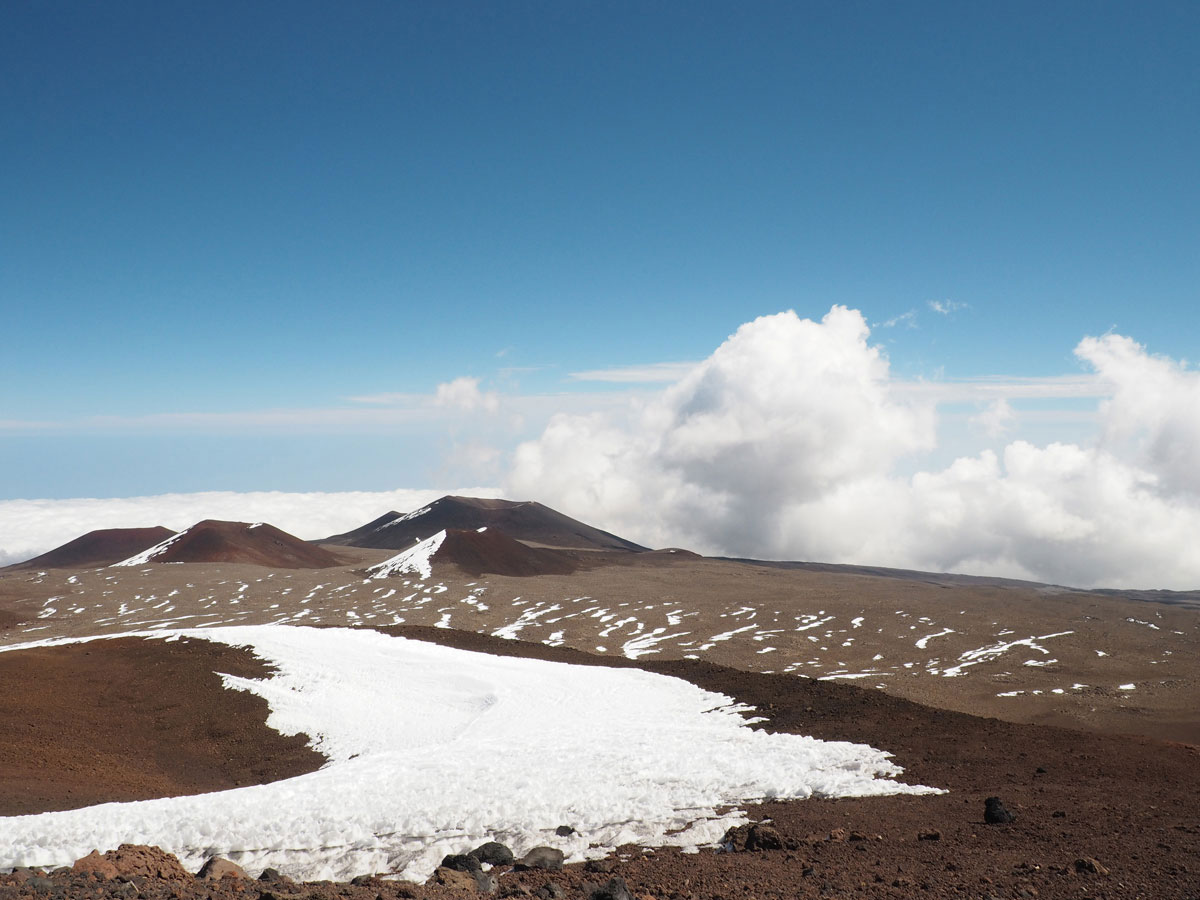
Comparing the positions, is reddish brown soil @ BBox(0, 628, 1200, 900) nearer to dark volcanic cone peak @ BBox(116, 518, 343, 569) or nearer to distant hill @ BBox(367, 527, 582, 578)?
distant hill @ BBox(367, 527, 582, 578)

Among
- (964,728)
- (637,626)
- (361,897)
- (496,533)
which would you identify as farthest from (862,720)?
(496,533)

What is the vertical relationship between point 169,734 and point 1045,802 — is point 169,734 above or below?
below

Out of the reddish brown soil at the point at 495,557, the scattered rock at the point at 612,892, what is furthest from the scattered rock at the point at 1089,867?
the reddish brown soil at the point at 495,557

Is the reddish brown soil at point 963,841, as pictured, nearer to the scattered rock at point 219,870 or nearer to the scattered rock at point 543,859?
the scattered rock at point 543,859

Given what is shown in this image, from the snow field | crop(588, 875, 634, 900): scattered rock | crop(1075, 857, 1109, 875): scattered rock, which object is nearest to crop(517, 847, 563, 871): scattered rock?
the snow field

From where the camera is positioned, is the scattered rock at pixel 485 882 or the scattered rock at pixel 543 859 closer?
the scattered rock at pixel 485 882

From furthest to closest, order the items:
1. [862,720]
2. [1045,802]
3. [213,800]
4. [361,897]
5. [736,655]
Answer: [736,655] → [862,720] → [213,800] → [1045,802] → [361,897]

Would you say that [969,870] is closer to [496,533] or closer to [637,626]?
[637,626]
